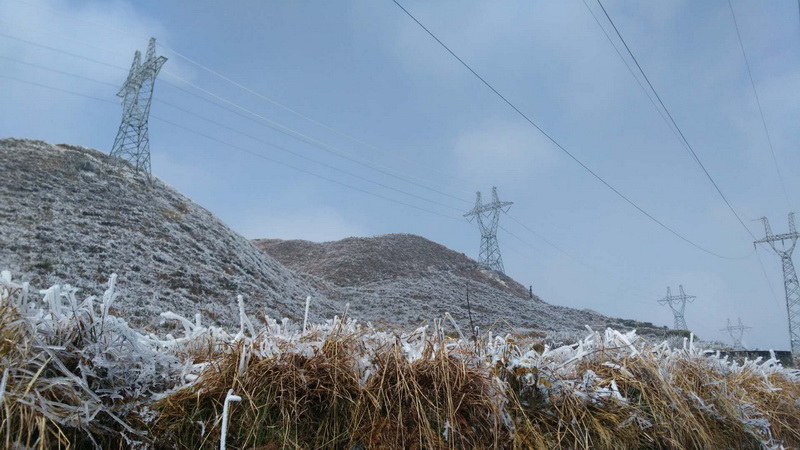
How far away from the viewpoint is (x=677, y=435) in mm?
1544

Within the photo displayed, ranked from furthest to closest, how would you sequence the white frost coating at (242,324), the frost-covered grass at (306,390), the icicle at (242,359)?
the white frost coating at (242,324) → the icicle at (242,359) → the frost-covered grass at (306,390)

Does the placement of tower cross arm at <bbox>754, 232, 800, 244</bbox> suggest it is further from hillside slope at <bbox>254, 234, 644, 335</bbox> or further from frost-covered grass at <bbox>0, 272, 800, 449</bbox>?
frost-covered grass at <bbox>0, 272, 800, 449</bbox>

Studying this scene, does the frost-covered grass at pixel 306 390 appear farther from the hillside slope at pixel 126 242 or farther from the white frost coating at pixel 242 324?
the hillside slope at pixel 126 242

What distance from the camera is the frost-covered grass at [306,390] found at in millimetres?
1061

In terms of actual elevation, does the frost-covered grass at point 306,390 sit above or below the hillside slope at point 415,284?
below

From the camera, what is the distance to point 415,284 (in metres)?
25.0

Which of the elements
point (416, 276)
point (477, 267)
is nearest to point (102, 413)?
point (416, 276)

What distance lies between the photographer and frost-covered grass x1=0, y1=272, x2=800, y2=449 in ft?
3.48

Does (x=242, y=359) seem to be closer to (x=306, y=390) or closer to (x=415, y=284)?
(x=306, y=390)

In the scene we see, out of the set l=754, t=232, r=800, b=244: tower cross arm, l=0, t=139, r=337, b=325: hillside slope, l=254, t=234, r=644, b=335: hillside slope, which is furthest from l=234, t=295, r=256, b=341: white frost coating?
l=754, t=232, r=800, b=244: tower cross arm

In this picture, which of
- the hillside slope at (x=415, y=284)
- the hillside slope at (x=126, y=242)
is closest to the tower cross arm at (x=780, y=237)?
the hillside slope at (x=415, y=284)

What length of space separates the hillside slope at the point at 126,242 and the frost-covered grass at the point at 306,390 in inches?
312

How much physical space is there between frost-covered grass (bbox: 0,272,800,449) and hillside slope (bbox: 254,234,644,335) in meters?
A: 13.2

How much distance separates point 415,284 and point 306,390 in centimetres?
2395
